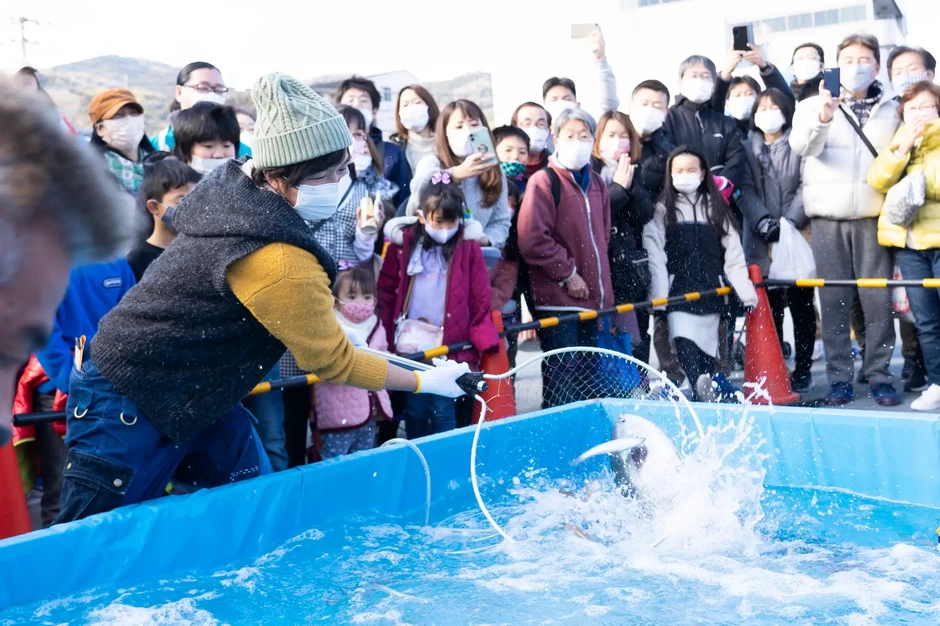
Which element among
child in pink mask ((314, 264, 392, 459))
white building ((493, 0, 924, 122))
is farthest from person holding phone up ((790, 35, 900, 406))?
white building ((493, 0, 924, 122))

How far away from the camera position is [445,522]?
4.82 metres

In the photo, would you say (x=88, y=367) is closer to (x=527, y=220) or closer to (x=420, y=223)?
(x=420, y=223)

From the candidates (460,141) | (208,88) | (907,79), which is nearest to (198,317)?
(460,141)

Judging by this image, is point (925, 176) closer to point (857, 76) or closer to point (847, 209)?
point (847, 209)

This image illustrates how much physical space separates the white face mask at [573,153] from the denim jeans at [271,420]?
2652 millimetres

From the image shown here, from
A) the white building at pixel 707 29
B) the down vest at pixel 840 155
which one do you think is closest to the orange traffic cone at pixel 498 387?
the down vest at pixel 840 155

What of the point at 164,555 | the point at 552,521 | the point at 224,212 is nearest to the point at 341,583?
the point at 164,555

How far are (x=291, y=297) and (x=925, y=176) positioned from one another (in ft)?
18.0

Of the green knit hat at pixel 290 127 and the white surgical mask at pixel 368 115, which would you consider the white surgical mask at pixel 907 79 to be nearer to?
the white surgical mask at pixel 368 115

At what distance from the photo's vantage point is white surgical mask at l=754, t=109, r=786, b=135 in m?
8.23

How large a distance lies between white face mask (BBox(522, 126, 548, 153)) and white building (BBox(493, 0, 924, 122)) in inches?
781

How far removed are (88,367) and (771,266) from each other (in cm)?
562

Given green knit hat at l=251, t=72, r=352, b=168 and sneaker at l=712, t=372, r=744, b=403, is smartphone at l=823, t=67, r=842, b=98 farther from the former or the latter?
green knit hat at l=251, t=72, r=352, b=168

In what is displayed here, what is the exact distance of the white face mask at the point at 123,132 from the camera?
5738 mm
